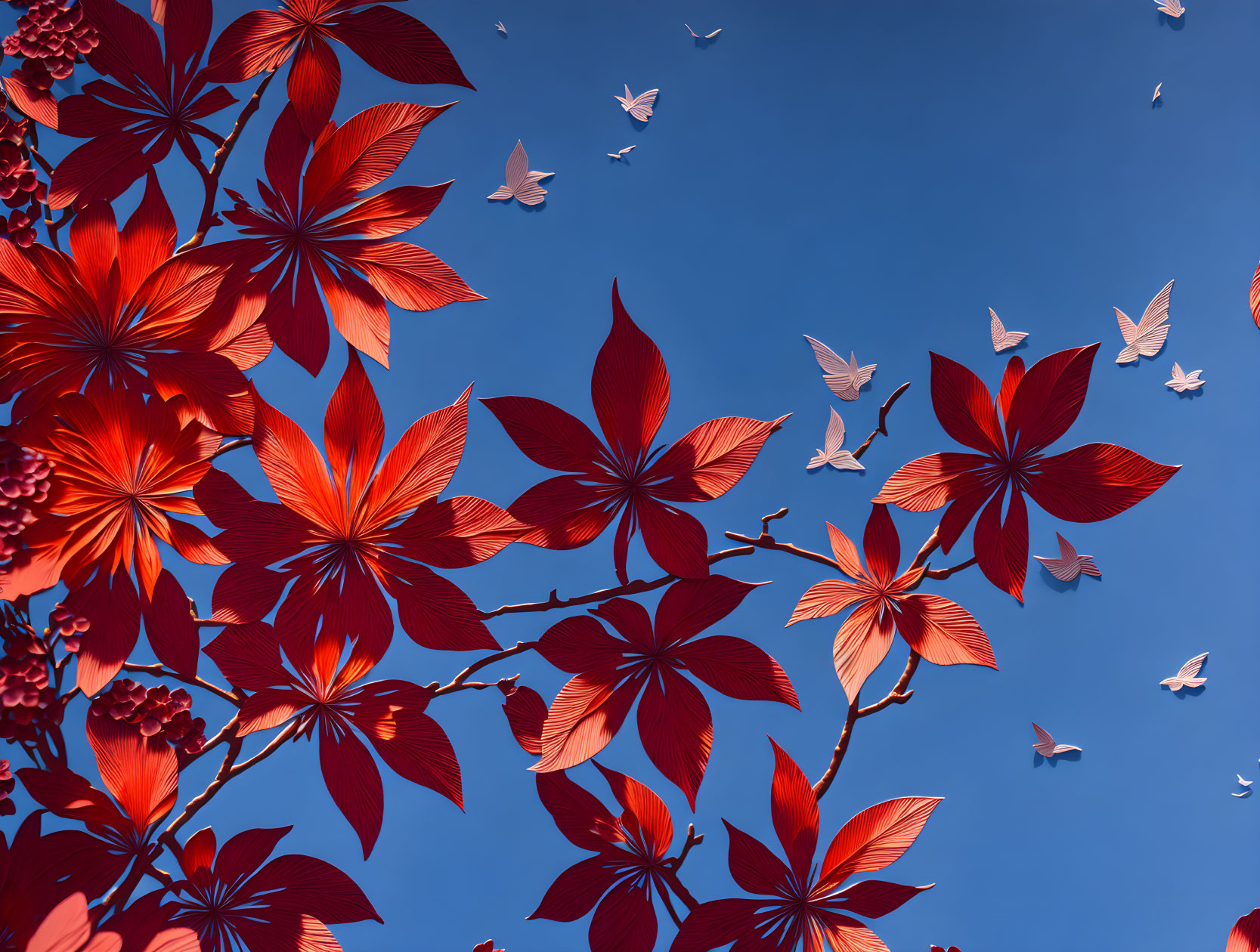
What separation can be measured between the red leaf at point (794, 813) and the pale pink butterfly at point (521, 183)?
671mm

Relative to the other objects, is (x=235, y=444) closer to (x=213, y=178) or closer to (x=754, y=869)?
(x=213, y=178)

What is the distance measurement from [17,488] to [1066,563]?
Answer: 1.06 metres

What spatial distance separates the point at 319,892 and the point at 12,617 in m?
0.35

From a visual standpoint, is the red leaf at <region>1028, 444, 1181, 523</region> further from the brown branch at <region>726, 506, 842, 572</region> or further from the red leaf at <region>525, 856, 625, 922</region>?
the red leaf at <region>525, 856, 625, 922</region>

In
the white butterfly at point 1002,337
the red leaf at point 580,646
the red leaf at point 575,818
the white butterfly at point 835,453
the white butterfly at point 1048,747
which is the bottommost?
the red leaf at point 575,818

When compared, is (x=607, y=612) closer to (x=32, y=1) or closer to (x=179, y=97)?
(x=179, y=97)

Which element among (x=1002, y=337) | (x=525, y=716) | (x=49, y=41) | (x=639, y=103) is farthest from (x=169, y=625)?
(x=1002, y=337)

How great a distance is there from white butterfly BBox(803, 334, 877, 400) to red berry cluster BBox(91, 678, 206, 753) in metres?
0.73

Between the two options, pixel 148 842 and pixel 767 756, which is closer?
pixel 148 842

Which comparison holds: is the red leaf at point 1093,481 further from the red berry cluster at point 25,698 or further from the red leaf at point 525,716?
the red berry cluster at point 25,698

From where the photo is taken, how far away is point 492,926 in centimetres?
78

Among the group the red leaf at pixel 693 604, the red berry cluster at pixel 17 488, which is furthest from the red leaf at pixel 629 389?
the red berry cluster at pixel 17 488

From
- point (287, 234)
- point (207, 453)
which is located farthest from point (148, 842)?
point (287, 234)

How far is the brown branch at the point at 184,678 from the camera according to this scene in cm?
59
